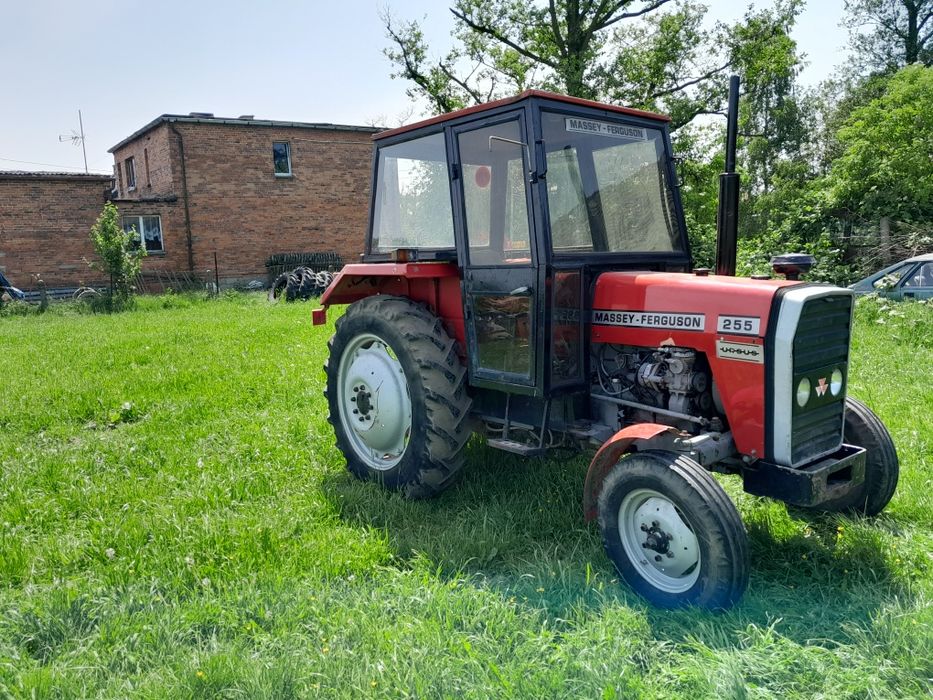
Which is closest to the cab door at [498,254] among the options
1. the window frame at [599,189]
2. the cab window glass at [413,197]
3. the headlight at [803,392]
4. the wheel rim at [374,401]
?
the window frame at [599,189]

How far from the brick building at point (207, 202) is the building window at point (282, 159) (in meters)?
0.03

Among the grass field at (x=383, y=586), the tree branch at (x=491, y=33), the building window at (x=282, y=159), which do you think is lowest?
the grass field at (x=383, y=586)

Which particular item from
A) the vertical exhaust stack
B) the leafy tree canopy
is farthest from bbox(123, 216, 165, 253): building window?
the vertical exhaust stack

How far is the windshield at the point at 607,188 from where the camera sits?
12.2 ft

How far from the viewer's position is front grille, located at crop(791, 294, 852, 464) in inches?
125

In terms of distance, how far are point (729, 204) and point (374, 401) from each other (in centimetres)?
239

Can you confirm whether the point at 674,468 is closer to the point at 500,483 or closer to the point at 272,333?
the point at 500,483

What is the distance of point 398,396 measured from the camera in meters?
4.32

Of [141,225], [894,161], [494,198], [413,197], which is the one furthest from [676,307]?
[141,225]

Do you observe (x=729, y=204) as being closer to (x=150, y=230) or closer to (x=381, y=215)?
(x=381, y=215)

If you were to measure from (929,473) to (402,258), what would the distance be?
136 inches

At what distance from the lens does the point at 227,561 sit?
3.49 m

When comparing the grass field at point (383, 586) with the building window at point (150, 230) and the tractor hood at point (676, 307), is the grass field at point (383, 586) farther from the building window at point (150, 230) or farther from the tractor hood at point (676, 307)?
the building window at point (150, 230)

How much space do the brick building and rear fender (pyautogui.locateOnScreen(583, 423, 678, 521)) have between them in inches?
804
